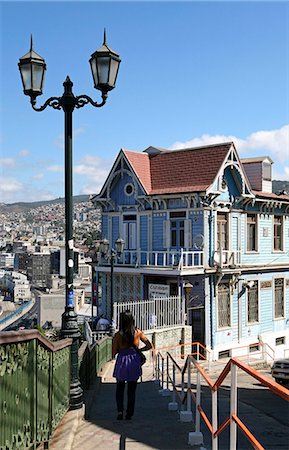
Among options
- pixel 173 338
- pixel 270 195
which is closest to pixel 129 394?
pixel 173 338

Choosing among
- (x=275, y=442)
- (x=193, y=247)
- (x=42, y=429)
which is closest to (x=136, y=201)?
(x=193, y=247)

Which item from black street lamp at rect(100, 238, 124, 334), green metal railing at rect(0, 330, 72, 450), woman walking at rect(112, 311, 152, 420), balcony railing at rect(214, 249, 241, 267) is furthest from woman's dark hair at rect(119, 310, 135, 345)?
balcony railing at rect(214, 249, 241, 267)

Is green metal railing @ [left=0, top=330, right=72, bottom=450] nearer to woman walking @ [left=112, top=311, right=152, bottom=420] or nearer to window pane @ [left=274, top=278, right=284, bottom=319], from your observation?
woman walking @ [left=112, top=311, right=152, bottom=420]

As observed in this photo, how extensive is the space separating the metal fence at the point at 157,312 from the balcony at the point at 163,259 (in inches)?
55.6

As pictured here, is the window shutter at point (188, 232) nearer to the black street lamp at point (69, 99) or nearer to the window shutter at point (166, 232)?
the window shutter at point (166, 232)

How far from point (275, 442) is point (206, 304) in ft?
46.2

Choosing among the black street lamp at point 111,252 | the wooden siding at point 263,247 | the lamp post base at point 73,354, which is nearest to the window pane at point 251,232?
the wooden siding at point 263,247

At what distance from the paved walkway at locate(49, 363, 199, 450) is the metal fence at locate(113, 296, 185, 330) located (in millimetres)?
10981

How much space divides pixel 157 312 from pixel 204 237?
3496 millimetres

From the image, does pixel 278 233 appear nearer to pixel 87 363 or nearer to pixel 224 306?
pixel 224 306

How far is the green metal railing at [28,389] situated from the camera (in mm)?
4285

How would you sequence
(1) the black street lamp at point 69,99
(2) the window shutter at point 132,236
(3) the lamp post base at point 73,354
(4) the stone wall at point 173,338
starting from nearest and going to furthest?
(3) the lamp post base at point 73,354 → (1) the black street lamp at point 69,99 → (4) the stone wall at point 173,338 → (2) the window shutter at point 132,236

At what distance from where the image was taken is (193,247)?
22359mm

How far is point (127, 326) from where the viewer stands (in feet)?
24.8
